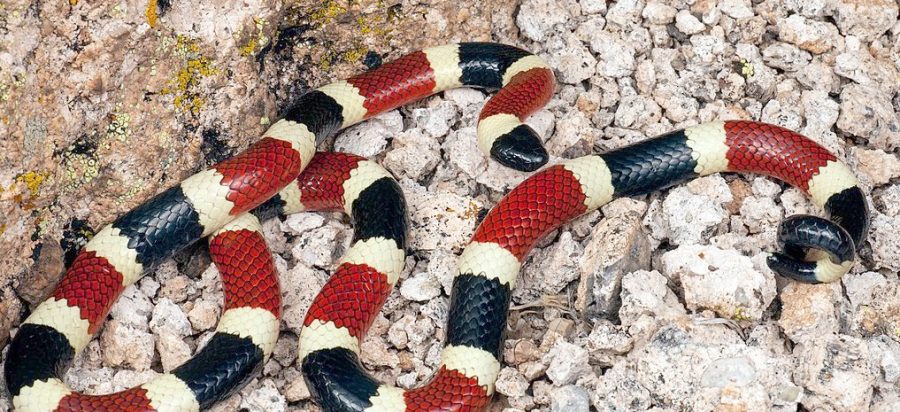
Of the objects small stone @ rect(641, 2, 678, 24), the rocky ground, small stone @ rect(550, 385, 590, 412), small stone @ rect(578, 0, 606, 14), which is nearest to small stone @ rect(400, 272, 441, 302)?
the rocky ground

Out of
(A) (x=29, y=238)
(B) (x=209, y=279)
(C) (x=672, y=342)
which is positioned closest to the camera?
(C) (x=672, y=342)

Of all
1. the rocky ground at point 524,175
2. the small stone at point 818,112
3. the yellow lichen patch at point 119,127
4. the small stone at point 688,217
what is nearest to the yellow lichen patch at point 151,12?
the rocky ground at point 524,175

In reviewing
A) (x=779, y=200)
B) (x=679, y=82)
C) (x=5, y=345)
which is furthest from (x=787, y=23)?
(x=5, y=345)

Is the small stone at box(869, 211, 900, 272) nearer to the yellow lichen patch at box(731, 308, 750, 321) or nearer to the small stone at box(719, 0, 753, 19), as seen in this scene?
the yellow lichen patch at box(731, 308, 750, 321)

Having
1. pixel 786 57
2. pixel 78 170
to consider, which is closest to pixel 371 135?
pixel 78 170

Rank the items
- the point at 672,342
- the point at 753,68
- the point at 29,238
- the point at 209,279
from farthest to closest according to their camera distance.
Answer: the point at 753,68 < the point at 209,279 < the point at 29,238 < the point at 672,342

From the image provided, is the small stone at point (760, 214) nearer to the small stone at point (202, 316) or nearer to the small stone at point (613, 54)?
the small stone at point (613, 54)

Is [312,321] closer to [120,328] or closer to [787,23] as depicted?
[120,328]
